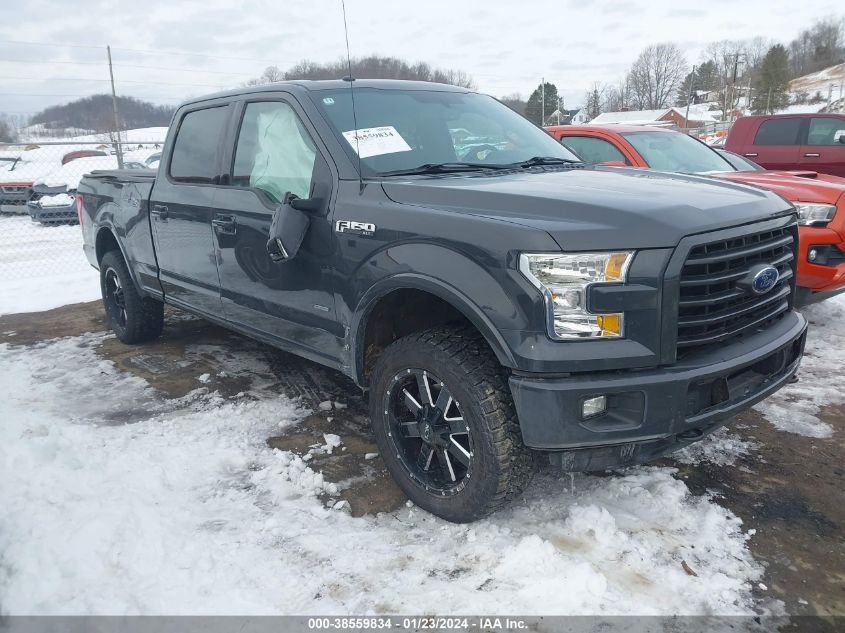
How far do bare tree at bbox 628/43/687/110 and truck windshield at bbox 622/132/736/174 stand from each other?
340 feet

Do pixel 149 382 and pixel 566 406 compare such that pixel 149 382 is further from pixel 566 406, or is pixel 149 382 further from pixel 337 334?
pixel 566 406

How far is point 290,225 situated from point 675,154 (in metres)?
4.48

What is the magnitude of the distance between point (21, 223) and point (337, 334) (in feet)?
49.3

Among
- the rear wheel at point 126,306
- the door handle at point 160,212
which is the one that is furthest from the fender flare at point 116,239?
the door handle at point 160,212

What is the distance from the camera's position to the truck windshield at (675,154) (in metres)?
5.93

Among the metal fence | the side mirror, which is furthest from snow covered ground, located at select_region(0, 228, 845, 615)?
the metal fence

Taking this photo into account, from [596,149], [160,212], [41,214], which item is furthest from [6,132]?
[596,149]

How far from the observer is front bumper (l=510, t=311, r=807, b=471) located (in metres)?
2.26

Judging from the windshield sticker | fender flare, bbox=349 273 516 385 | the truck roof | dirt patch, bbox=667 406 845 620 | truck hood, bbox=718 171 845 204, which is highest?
the truck roof

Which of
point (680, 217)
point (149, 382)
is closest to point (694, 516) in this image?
point (680, 217)

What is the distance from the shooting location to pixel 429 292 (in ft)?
8.56

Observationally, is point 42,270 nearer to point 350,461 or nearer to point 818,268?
point 350,461

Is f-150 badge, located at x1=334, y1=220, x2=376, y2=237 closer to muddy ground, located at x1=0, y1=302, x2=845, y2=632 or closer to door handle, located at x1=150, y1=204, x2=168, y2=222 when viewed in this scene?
muddy ground, located at x1=0, y1=302, x2=845, y2=632

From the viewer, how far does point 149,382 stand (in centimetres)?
458
